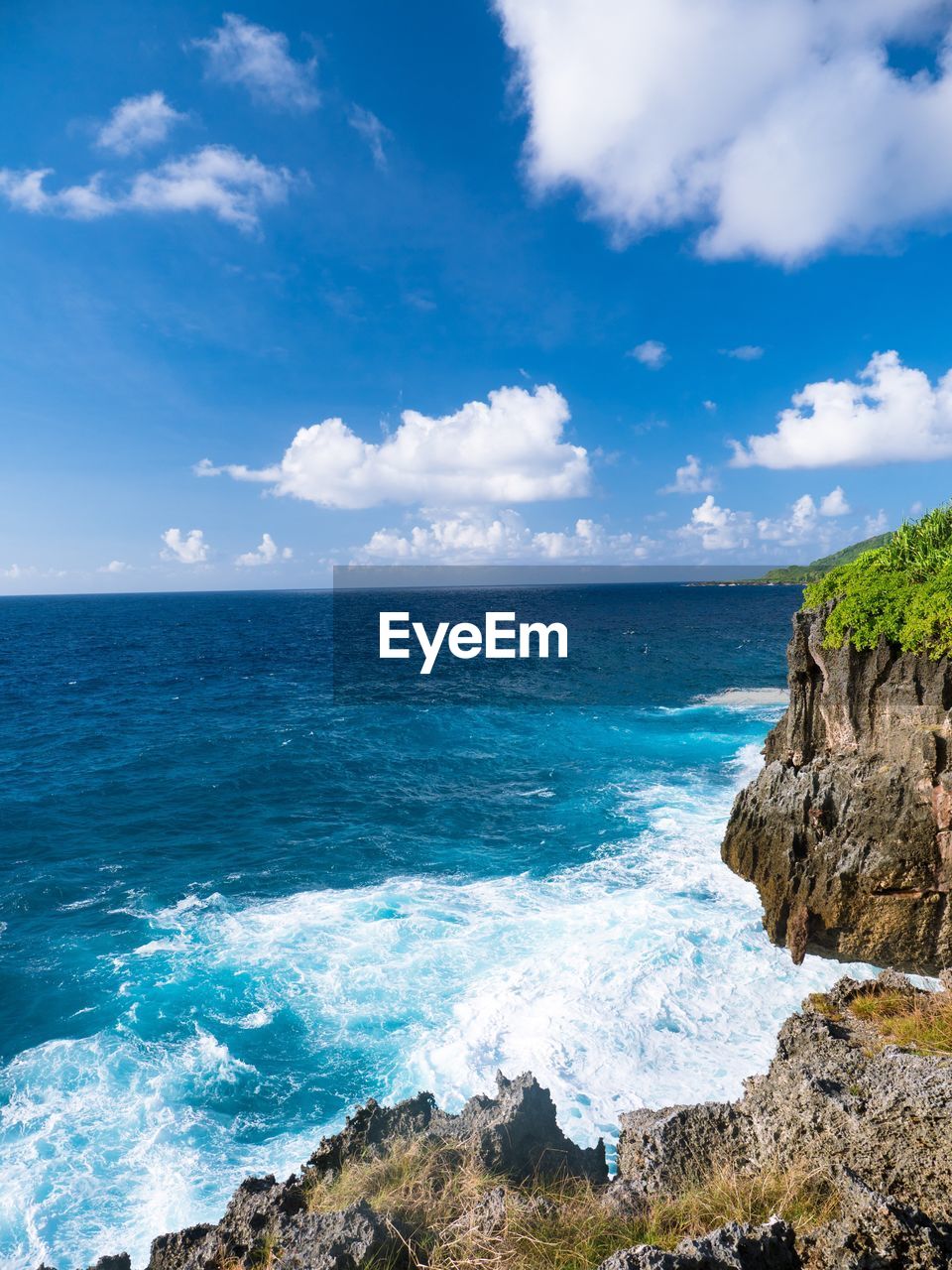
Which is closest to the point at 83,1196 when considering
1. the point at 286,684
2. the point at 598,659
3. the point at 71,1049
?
the point at 71,1049

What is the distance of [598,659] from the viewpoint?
3095 inches

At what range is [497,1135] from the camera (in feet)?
28.3

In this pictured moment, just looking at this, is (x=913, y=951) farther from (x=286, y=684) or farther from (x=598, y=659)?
(x=598, y=659)

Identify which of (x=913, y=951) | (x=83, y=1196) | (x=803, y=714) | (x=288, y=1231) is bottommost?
(x=83, y=1196)

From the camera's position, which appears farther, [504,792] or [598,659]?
[598,659]

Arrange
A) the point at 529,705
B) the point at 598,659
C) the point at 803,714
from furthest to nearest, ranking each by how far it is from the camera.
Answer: the point at 598,659 < the point at 529,705 < the point at 803,714

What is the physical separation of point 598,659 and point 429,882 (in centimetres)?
5705

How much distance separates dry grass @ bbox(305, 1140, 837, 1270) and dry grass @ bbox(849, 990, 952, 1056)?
300 cm

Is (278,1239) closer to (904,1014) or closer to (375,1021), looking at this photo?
(904,1014)

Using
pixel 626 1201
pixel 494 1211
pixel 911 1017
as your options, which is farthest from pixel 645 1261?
pixel 911 1017

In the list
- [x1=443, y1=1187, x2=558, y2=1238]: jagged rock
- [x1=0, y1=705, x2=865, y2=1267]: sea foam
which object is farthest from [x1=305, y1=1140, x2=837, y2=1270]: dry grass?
[x1=0, y1=705, x2=865, y2=1267]: sea foam

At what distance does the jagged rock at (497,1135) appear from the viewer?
855 cm

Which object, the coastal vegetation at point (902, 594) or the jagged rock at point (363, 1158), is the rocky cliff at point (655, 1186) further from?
the coastal vegetation at point (902, 594)

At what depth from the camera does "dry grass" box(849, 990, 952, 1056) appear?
862 cm
